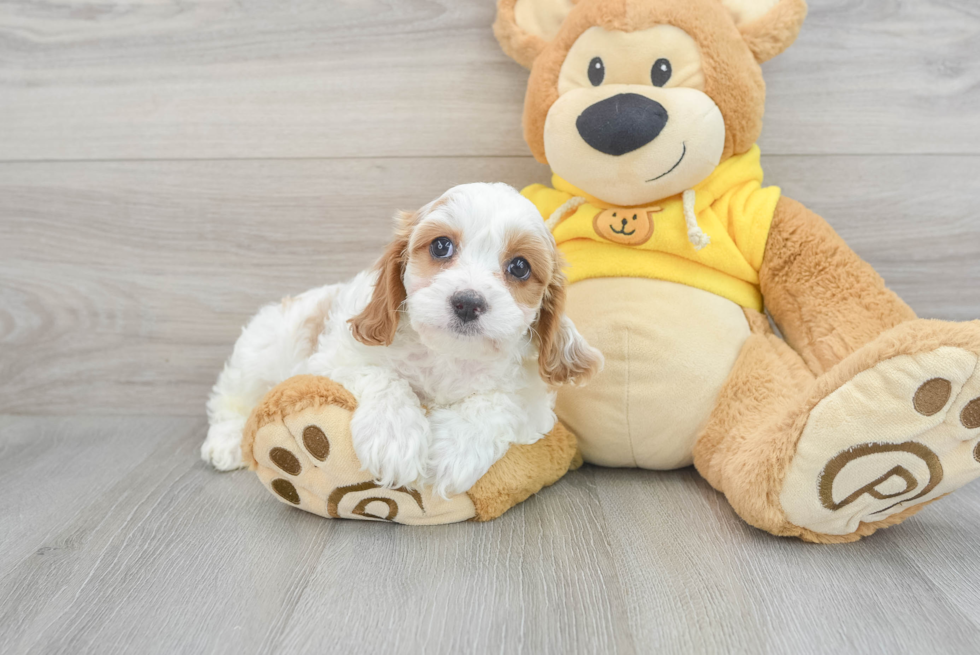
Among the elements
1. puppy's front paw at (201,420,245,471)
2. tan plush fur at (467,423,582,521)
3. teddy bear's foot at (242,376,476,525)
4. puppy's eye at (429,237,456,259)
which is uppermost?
puppy's eye at (429,237,456,259)

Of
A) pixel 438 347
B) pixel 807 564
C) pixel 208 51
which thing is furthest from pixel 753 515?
pixel 208 51

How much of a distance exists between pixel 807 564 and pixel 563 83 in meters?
1.06

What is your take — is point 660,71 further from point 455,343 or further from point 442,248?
point 455,343

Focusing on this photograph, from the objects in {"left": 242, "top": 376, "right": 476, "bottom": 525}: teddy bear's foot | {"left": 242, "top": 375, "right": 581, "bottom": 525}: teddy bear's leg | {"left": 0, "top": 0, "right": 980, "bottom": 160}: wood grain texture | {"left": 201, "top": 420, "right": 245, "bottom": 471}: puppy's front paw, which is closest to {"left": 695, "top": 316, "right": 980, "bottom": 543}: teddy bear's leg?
{"left": 242, "top": 375, "right": 581, "bottom": 525}: teddy bear's leg

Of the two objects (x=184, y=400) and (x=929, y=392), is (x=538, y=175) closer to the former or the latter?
(x=929, y=392)

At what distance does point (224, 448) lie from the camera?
5.27ft

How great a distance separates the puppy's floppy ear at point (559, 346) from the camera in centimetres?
124

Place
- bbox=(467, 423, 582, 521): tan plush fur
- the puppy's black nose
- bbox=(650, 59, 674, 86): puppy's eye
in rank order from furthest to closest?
bbox=(650, 59, 674, 86): puppy's eye
bbox=(467, 423, 582, 521): tan plush fur
the puppy's black nose

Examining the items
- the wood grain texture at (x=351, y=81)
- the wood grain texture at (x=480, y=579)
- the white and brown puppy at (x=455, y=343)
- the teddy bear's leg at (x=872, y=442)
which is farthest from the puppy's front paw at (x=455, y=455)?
the wood grain texture at (x=351, y=81)

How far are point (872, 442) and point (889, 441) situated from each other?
2cm

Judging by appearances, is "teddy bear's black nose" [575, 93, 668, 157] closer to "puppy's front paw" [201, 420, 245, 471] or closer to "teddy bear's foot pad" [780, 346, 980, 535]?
"teddy bear's foot pad" [780, 346, 980, 535]

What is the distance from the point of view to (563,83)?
4.77ft

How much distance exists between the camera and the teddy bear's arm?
1404 mm

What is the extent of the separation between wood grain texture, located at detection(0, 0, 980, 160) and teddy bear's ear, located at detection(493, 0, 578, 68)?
143 mm
